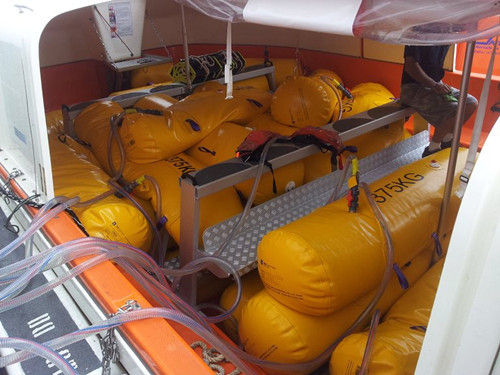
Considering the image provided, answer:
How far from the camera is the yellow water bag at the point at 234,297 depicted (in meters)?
2.05

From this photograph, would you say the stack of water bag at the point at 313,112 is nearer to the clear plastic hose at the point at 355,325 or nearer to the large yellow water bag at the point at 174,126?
the large yellow water bag at the point at 174,126

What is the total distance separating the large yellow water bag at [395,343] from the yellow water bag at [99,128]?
1.65m

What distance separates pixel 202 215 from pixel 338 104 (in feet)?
4.58

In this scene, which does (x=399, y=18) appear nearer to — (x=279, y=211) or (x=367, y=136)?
(x=279, y=211)

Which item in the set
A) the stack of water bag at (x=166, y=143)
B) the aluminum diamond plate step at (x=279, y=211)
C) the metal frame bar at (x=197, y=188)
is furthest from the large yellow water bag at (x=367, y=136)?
the stack of water bag at (x=166, y=143)

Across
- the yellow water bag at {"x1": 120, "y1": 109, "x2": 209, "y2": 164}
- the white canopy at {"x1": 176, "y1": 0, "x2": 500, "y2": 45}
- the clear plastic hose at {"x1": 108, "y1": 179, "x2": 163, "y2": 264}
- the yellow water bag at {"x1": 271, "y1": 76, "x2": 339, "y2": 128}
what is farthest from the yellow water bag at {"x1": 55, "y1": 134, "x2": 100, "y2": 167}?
the white canopy at {"x1": 176, "y1": 0, "x2": 500, "y2": 45}

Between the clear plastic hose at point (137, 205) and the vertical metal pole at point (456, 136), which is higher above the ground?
the vertical metal pole at point (456, 136)

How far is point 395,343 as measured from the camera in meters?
1.53

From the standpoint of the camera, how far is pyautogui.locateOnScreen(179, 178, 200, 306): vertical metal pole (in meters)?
1.96

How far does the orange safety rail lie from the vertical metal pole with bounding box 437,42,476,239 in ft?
4.44

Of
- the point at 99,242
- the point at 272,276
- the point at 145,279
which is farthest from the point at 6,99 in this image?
the point at 272,276

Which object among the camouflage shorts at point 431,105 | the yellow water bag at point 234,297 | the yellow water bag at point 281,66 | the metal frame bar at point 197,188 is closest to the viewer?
the metal frame bar at point 197,188

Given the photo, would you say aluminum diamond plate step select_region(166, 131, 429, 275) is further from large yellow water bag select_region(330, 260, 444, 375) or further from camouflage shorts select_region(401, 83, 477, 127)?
large yellow water bag select_region(330, 260, 444, 375)

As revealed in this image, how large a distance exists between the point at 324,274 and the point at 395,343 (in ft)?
1.12
